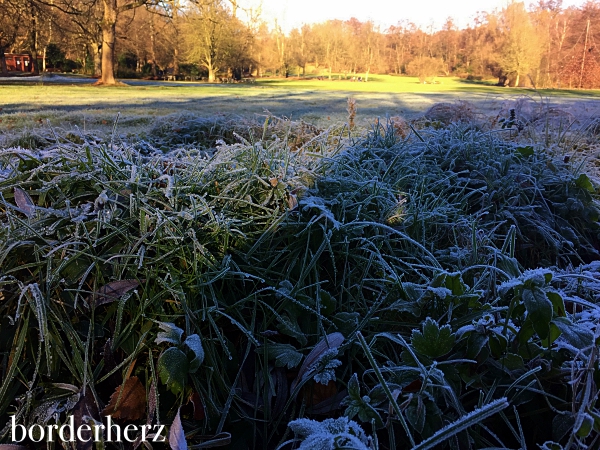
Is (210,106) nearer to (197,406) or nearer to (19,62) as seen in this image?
(197,406)

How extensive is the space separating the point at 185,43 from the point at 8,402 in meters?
30.2

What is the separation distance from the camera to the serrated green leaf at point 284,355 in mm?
1003

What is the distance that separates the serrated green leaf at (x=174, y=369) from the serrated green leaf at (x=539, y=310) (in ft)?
2.36

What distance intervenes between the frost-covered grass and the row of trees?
243 cm

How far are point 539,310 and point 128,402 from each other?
89 cm

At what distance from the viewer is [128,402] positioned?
94cm

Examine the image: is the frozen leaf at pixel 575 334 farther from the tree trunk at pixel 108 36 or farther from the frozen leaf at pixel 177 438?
the tree trunk at pixel 108 36

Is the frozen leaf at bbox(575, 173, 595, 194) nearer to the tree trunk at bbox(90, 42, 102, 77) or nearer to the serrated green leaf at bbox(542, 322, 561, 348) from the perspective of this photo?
the serrated green leaf at bbox(542, 322, 561, 348)

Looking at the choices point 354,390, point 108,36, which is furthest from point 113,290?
point 108,36

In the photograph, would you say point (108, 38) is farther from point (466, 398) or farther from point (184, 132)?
point (466, 398)

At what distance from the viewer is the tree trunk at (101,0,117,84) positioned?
1659 cm

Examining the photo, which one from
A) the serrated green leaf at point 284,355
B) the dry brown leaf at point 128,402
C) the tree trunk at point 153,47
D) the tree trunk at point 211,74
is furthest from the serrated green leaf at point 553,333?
the tree trunk at point 211,74

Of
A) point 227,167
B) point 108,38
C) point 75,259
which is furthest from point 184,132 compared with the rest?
point 108,38

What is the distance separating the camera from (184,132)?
142 inches
